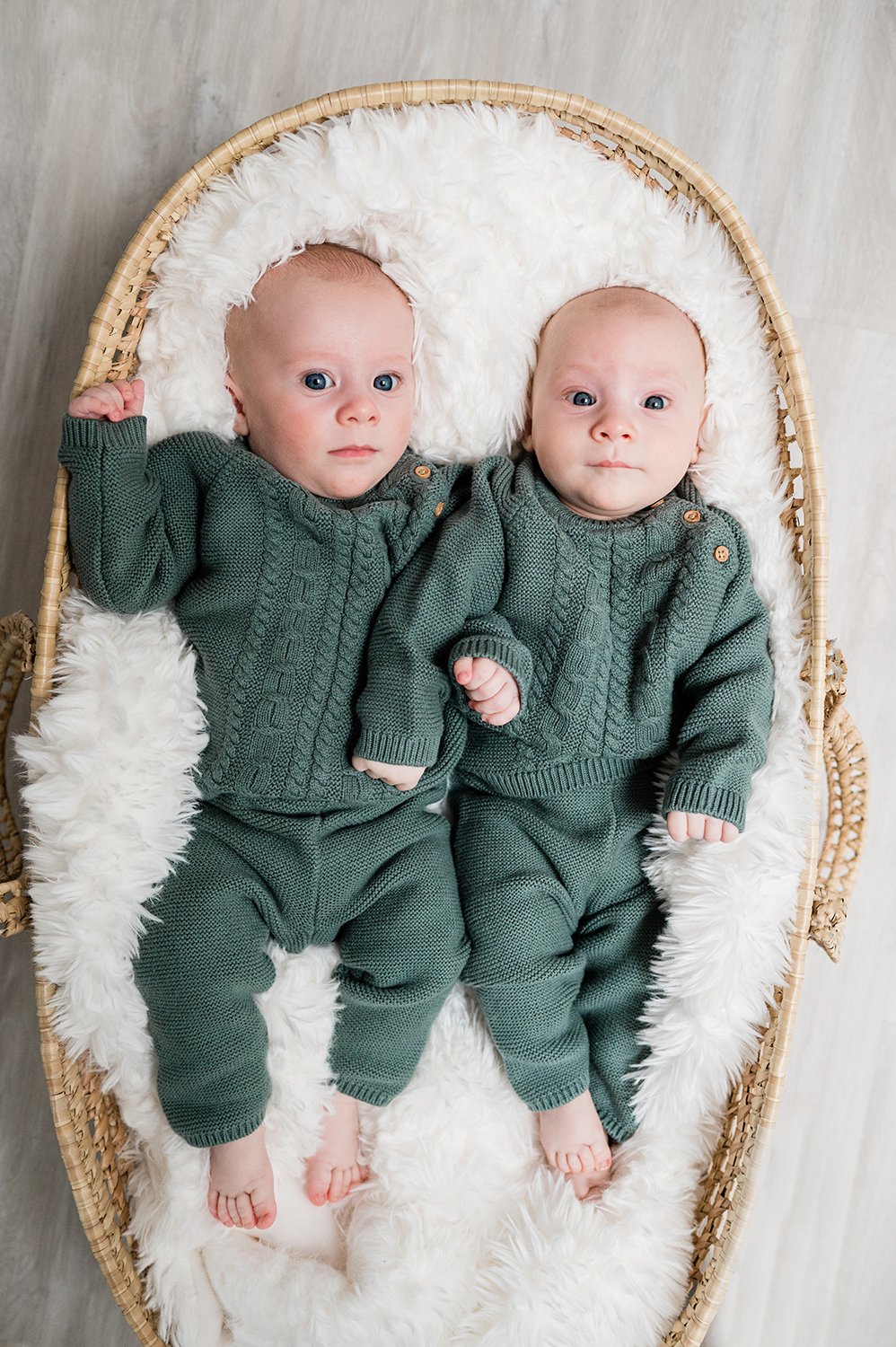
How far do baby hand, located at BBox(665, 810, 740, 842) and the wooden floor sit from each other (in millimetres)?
518

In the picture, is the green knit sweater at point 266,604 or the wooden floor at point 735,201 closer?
the green knit sweater at point 266,604

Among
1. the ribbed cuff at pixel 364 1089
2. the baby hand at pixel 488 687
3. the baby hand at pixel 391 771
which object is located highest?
the baby hand at pixel 488 687

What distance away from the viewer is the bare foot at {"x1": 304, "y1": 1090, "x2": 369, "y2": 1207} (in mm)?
1318

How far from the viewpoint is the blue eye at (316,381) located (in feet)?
4.04

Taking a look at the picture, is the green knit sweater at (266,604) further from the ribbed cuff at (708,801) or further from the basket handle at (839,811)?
the basket handle at (839,811)

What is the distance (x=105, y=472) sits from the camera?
1157mm

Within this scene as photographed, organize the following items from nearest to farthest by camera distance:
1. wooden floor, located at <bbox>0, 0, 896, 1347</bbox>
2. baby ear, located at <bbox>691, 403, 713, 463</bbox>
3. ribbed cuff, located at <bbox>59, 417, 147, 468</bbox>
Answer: ribbed cuff, located at <bbox>59, 417, 147, 468</bbox>, baby ear, located at <bbox>691, 403, 713, 463</bbox>, wooden floor, located at <bbox>0, 0, 896, 1347</bbox>

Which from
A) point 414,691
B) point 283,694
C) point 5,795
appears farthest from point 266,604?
point 5,795

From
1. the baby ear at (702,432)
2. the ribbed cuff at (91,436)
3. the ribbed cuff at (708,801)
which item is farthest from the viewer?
the baby ear at (702,432)

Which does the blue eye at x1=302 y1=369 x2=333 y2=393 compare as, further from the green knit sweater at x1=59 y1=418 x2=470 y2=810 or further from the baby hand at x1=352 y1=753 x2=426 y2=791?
the baby hand at x1=352 y1=753 x2=426 y2=791

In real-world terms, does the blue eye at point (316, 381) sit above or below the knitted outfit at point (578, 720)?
above

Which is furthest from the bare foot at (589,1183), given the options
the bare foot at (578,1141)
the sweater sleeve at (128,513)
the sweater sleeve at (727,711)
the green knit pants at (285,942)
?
the sweater sleeve at (128,513)

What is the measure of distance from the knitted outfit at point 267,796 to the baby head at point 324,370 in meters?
0.04

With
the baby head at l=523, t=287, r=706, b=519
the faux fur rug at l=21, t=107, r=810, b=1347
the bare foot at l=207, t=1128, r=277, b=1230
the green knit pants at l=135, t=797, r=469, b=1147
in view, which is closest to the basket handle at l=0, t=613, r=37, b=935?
the faux fur rug at l=21, t=107, r=810, b=1347
